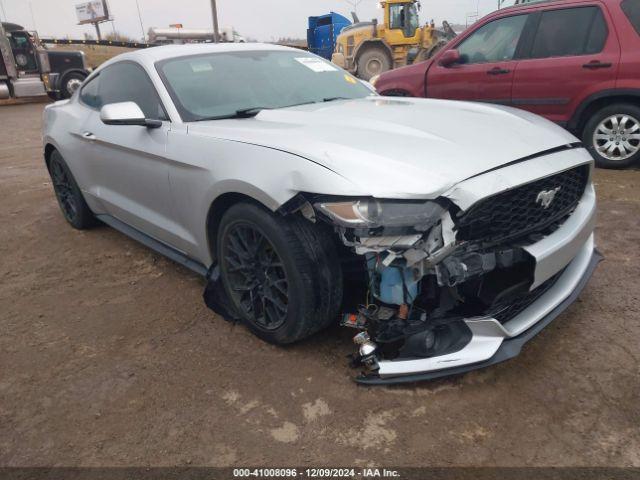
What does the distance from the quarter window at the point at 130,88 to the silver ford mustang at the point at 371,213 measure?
2cm

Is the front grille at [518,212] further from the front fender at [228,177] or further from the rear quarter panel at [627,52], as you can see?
the rear quarter panel at [627,52]

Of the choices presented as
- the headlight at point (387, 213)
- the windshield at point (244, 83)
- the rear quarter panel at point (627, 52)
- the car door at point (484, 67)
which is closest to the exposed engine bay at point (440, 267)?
the headlight at point (387, 213)

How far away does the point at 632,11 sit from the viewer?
499 centimetres

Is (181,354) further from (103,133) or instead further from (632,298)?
(632,298)

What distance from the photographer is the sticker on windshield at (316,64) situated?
3.70 metres

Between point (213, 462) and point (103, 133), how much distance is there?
8.29 feet

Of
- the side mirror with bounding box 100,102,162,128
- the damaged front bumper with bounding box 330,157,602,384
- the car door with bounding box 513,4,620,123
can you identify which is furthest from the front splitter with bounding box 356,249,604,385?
the car door with bounding box 513,4,620,123

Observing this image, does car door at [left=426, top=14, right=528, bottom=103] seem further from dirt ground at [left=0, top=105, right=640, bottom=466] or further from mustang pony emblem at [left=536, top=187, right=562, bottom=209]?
mustang pony emblem at [left=536, top=187, right=562, bottom=209]

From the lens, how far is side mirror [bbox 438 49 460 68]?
5968 millimetres

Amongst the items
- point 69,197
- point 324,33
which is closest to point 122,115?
point 69,197

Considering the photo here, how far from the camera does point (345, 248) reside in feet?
7.61

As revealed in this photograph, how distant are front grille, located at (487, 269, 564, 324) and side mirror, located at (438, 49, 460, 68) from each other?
14.2ft

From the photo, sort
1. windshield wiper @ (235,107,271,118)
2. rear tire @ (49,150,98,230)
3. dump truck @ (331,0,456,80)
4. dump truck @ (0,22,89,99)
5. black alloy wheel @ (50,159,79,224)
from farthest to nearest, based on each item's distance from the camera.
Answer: dump truck @ (331,0,456,80) → dump truck @ (0,22,89,99) → black alloy wheel @ (50,159,79,224) → rear tire @ (49,150,98,230) → windshield wiper @ (235,107,271,118)

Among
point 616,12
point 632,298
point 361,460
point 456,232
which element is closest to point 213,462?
point 361,460
